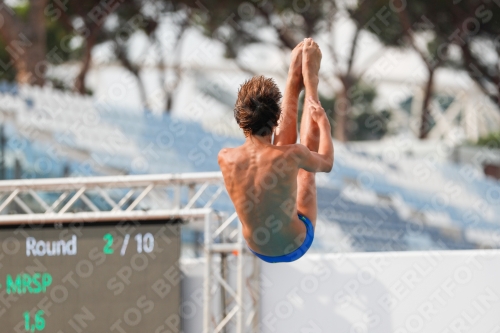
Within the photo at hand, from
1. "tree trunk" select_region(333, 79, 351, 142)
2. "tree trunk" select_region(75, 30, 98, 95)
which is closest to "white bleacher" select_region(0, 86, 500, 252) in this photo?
"tree trunk" select_region(333, 79, 351, 142)

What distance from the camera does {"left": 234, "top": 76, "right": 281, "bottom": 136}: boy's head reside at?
3.28 metres

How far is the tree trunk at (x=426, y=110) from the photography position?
Result: 18641mm

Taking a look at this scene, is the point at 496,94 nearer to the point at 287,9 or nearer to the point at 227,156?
the point at 287,9

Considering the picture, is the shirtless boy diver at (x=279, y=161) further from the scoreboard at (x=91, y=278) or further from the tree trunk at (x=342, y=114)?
the tree trunk at (x=342, y=114)

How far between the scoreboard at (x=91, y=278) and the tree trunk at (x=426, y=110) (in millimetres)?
14160

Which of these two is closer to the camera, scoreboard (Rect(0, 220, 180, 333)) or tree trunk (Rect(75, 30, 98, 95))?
scoreboard (Rect(0, 220, 180, 333))

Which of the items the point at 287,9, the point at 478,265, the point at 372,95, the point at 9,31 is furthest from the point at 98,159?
the point at 372,95

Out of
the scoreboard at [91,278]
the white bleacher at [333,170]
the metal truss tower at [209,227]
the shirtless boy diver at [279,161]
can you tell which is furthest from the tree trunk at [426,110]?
the shirtless boy diver at [279,161]

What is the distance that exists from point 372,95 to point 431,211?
15.7 m

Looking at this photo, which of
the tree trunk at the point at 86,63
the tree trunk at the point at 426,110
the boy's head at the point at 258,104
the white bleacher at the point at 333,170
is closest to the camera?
the boy's head at the point at 258,104

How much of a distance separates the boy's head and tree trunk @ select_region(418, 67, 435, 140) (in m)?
16.1

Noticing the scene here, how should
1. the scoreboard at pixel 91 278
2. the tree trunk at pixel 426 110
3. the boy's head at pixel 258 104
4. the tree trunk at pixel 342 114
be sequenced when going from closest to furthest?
1. the boy's head at pixel 258 104
2. the scoreboard at pixel 91 278
3. the tree trunk at pixel 342 114
4. the tree trunk at pixel 426 110

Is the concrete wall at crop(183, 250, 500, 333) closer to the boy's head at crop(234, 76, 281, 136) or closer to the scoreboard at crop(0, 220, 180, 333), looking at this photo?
the scoreboard at crop(0, 220, 180, 333)

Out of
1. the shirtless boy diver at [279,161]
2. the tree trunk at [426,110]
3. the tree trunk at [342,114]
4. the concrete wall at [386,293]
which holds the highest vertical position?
the tree trunk at [426,110]
